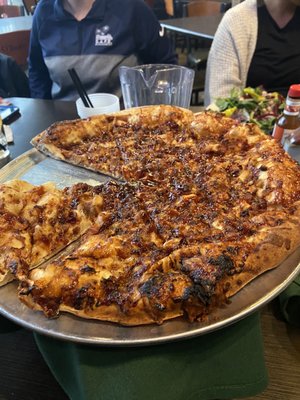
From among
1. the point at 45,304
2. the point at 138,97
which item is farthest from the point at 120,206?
the point at 138,97

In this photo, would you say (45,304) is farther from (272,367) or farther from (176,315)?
(272,367)

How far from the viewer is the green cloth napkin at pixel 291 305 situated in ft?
3.87

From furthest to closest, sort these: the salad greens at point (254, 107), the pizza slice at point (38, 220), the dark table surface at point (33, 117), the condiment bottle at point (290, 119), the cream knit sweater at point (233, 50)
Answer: the cream knit sweater at point (233, 50)
the salad greens at point (254, 107)
the dark table surface at point (33, 117)
the condiment bottle at point (290, 119)
the pizza slice at point (38, 220)

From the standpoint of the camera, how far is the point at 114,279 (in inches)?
41.2

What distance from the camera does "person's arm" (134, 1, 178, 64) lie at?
9.59 ft

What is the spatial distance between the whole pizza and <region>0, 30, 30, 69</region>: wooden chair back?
2334mm

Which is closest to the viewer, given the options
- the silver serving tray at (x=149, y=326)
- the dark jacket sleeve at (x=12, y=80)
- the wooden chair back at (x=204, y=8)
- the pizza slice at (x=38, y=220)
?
the silver serving tray at (x=149, y=326)

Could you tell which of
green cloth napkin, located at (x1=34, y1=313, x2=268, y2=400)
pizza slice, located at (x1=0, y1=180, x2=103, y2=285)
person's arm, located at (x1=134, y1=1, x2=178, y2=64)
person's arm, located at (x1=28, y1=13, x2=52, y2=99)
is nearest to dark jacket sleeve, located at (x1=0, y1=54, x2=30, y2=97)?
person's arm, located at (x1=28, y1=13, x2=52, y2=99)

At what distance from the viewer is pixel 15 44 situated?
3.71 meters

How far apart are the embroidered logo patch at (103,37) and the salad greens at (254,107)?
41.6 inches

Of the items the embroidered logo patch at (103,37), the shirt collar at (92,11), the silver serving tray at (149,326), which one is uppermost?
the shirt collar at (92,11)

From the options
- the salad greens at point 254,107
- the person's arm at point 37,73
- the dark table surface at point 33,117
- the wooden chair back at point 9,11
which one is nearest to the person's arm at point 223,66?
the salad greens at point 254,107

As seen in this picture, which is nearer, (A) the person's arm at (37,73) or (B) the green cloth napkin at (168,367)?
(B) the green cloth napkin at (168,367)

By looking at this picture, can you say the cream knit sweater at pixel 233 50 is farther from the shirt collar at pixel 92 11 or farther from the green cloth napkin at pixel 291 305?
the green cloth napkin at pixel 291 305
